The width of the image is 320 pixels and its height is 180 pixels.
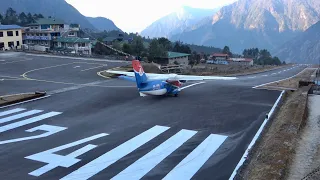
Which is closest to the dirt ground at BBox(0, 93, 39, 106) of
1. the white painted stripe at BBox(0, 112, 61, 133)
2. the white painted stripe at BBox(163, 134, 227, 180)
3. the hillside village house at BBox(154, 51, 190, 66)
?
the white painted stripe at BBox(0, 112, 61, 133)

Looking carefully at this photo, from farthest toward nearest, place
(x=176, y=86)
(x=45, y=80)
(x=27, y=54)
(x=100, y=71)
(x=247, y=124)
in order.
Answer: (x=27, y=54), (x=100, y=71), (x=45, y=80), (x=176, y=86), (x=247, y=124)

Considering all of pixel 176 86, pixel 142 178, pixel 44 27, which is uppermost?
→ pixel 44 27

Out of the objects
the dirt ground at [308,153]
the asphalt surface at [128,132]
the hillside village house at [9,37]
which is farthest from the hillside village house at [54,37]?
the dirt ground at [308,153]

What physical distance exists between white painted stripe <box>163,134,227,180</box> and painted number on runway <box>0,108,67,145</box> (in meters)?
9.68

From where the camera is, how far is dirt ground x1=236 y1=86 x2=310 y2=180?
13978 millimetres

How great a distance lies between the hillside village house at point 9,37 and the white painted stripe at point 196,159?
7301 cm

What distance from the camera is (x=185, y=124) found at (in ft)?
71.8

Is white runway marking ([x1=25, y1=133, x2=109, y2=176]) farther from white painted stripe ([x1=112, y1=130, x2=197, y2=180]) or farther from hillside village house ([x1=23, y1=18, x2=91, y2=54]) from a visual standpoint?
hillside village house ([x1=23, y1=18, x2=91, y2=54])

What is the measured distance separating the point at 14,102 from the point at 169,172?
65.1ft

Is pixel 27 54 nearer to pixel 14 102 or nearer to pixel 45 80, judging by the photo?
pixel 45 80

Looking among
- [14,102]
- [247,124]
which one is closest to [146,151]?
[247,124]

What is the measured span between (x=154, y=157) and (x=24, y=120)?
40.6 feet

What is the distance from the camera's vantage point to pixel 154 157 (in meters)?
16.5

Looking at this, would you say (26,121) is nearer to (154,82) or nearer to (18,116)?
(18,116)
